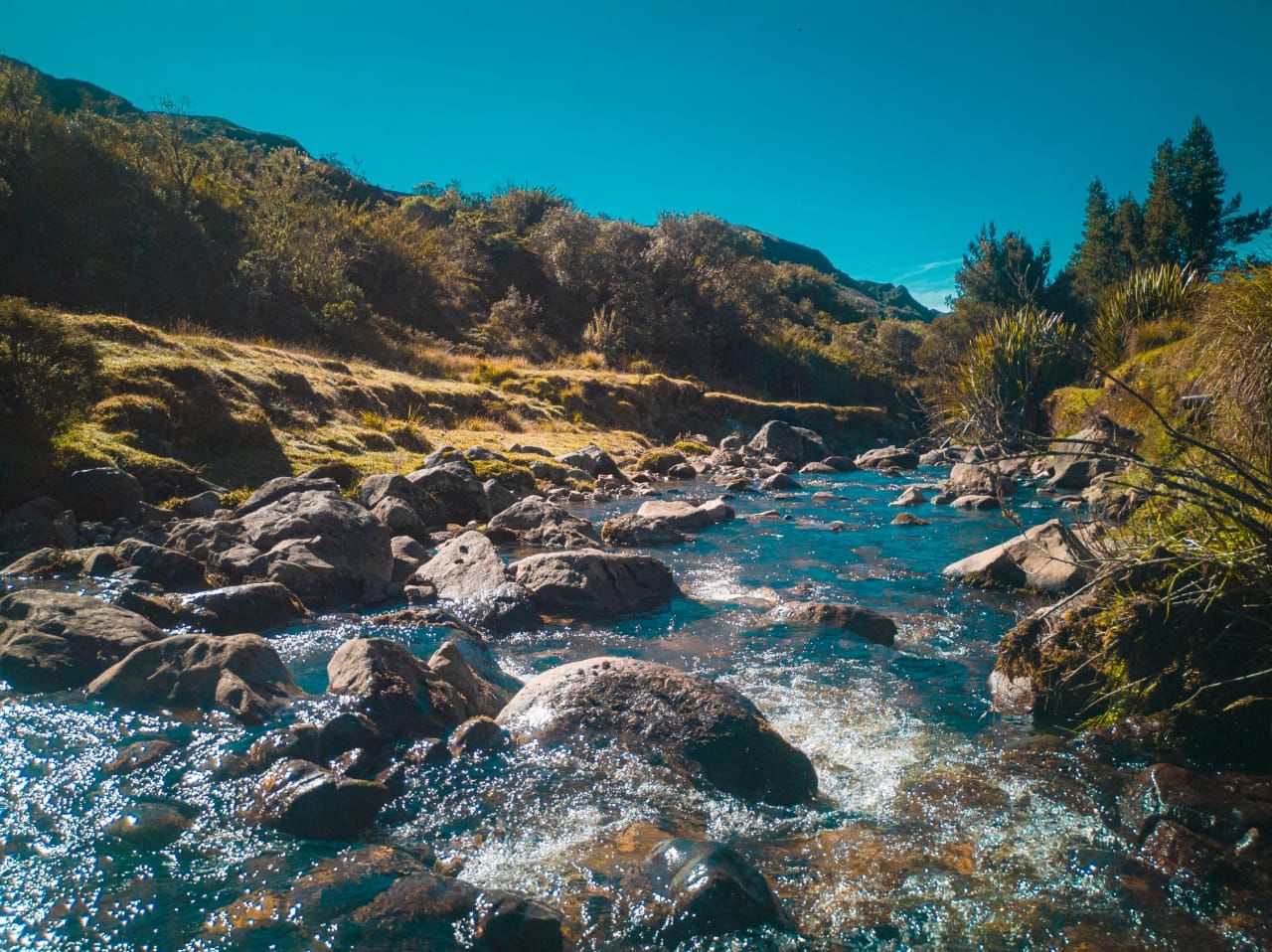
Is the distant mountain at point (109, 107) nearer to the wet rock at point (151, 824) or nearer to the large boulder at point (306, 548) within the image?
the large boulder at point (306, 548)

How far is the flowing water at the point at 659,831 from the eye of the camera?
3.82m

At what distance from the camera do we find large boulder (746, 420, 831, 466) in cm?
3177

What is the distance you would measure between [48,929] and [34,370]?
11204 mm

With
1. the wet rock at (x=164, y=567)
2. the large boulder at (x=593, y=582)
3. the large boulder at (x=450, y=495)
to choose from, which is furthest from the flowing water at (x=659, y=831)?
the large boulder at (x=450, y=495)

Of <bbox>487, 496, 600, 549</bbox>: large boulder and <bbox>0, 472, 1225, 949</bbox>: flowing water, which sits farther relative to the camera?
<bbox>487, 496, 600, 549</bbox>: large boulder

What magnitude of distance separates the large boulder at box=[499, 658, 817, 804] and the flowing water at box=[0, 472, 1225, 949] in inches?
8.5

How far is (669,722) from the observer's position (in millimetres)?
5883

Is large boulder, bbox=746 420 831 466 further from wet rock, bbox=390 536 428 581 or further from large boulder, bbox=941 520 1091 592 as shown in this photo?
wet rock, bbox=390 536 428 581

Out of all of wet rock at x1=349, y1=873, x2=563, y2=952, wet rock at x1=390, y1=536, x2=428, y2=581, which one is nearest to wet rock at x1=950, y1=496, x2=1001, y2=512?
wet rock at x1=390, y1=536, x2=428, y2=581

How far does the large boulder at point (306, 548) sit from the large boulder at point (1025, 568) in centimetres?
877

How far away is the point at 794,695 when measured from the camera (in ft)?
23.6

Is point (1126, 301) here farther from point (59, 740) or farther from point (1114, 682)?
point (59, 740)

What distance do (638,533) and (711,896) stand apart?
11211 millimetres

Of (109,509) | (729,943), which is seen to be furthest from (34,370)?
(729,943)
